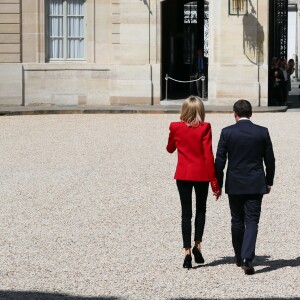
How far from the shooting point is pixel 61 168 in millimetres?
17875

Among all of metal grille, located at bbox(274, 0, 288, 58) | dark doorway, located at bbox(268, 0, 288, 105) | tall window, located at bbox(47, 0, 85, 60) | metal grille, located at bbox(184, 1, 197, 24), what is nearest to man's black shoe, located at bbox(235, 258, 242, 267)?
dark doorway, located at bbox(268, 0, 288, 105)

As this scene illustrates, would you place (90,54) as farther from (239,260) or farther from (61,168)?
(239,260)

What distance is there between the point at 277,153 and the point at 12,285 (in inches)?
435

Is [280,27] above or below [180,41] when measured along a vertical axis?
above

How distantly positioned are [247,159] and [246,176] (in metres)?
0.14

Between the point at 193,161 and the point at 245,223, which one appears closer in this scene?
the point at 245,223

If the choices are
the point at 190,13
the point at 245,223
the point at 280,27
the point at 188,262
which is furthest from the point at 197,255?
the point at 190,13

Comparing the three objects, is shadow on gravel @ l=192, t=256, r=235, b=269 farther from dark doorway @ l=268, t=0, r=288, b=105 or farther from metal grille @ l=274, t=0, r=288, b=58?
metal grille @ l=274, t=0, r=288, b=58

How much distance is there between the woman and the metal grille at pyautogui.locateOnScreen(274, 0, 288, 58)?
26.8m

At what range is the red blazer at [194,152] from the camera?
9.98 metres

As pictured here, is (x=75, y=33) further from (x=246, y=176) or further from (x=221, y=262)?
(x=246, y=176)

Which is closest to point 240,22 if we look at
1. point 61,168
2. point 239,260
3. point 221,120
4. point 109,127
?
point 221,120

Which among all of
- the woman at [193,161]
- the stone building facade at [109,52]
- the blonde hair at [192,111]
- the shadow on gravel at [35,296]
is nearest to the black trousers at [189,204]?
the woman at [193,161]

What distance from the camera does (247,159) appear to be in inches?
386
